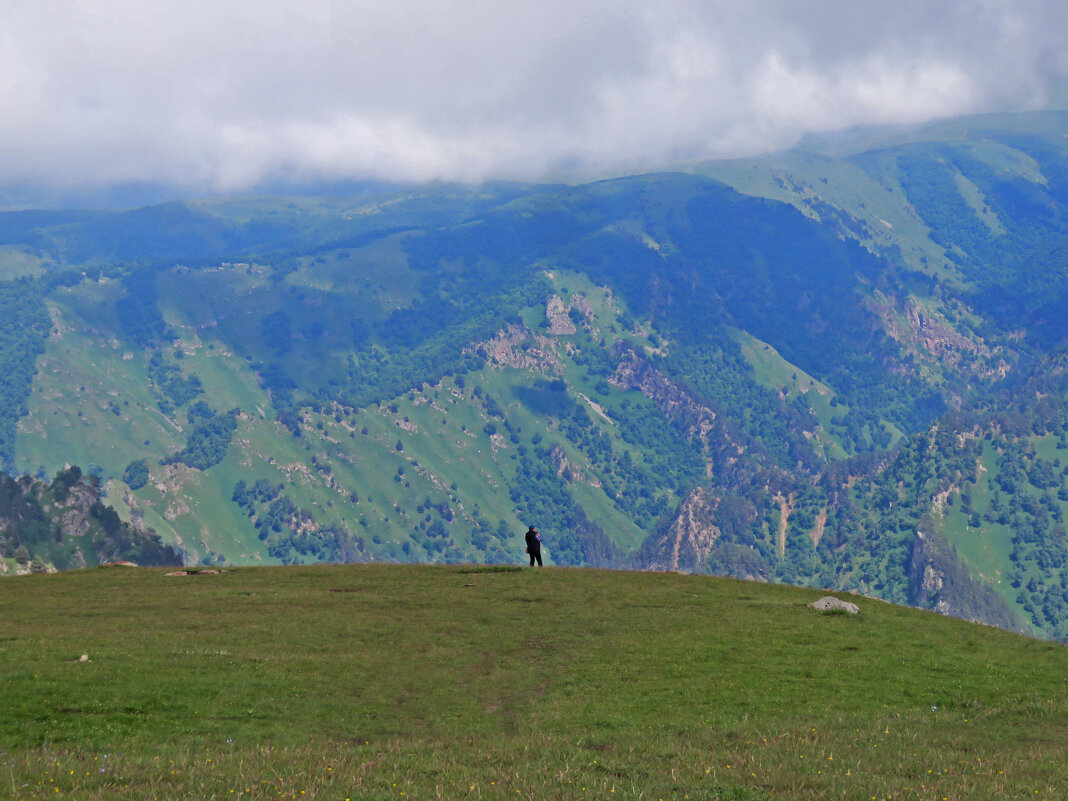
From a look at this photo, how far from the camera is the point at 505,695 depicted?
159 feet

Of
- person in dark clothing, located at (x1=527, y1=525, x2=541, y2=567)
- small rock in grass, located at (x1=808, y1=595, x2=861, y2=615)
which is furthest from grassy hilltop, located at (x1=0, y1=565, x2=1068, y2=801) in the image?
person in dark clothing, located at (x1=527, y1=525, x2=541, y2=567)

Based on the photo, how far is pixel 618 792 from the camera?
2852 centimetres

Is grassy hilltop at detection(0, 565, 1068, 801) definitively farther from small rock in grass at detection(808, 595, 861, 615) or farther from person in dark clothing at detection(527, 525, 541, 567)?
person in dark clothing at detection(527, 525, 541, 567)

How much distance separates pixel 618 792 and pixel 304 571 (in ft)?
198

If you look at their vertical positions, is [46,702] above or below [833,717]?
above

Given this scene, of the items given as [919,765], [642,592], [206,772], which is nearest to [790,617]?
[642,592]

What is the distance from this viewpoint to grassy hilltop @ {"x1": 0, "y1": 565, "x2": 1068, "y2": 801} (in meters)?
30.1

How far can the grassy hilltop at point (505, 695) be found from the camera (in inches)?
1185

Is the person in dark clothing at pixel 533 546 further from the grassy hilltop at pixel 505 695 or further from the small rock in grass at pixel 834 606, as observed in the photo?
the small rock in grass at pixel 834 606

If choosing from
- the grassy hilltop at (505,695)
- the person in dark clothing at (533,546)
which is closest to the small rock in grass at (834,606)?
the grassy hilltop at (505,695)

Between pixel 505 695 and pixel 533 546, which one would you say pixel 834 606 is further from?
pixel 505 695

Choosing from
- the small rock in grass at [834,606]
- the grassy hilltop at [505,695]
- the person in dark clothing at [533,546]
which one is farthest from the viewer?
the person in dark clothing at [533,546]

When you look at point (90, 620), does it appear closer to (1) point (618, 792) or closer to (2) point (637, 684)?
(2) point (637, 684)

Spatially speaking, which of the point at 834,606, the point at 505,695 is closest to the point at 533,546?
the point at 834,606
